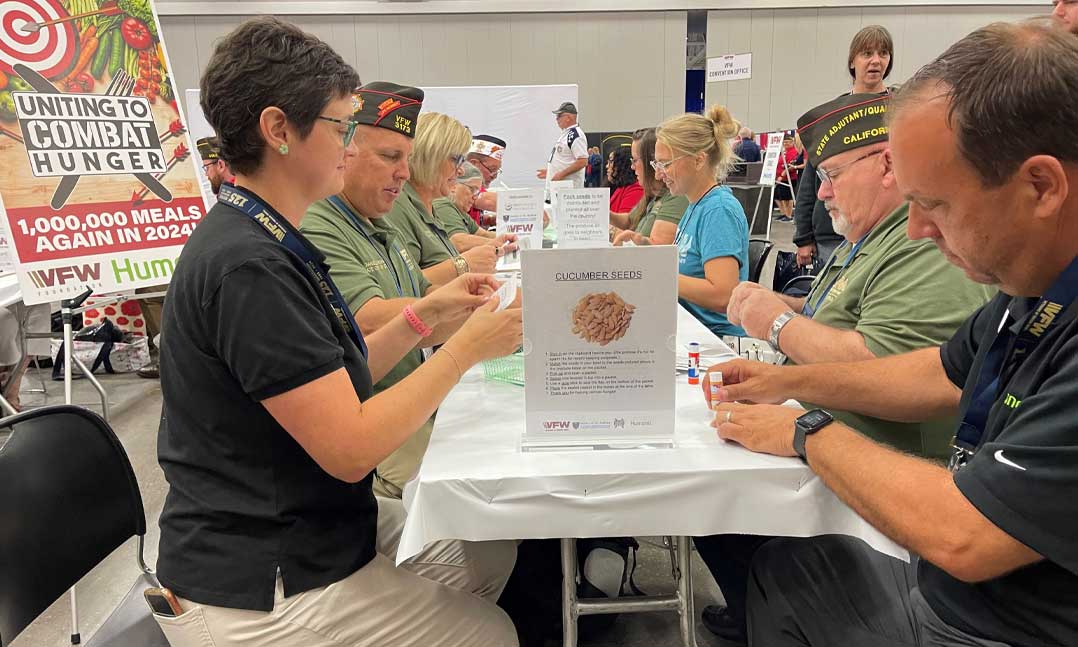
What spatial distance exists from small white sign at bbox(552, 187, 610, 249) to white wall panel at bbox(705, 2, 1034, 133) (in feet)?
25.7

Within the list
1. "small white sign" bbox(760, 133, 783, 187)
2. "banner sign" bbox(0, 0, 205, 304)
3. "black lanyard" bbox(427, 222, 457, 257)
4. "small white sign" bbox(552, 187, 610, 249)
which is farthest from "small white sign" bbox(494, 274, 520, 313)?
"small white sign" bbox(760, 133, 783, 187)

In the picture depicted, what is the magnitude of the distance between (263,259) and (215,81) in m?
0.35

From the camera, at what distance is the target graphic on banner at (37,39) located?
222 cm

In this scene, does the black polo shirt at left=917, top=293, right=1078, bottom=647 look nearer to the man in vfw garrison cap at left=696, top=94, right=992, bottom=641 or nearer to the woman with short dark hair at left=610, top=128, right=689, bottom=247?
the man in vfw garrison cap at left=696, top=94, right=992, bottom=641

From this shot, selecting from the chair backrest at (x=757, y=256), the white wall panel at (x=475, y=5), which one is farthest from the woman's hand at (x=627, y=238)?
the white wall panel at (x=475, y=5)

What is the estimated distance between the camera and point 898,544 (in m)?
1.07

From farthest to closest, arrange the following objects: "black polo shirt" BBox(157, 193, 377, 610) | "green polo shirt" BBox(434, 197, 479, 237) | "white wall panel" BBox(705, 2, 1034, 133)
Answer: "white wall panel" BBox(705, 2, 1034, 133), "green polo shirt" BBox(434, 197, 479, 237), "black polo shirt" BBox(157, 193, 377, 610)

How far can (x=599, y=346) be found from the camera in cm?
126

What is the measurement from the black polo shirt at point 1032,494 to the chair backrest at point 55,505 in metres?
1.51

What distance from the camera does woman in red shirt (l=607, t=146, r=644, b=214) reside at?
5.81 m

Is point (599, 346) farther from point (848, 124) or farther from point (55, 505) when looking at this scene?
point (55, 505)

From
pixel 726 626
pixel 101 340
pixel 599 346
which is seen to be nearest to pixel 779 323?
pixel 599 346

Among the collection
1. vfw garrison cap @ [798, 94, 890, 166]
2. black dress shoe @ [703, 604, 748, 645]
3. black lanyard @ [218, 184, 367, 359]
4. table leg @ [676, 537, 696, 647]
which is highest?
vfw garrison cap @ [798, 94, 890, 166]

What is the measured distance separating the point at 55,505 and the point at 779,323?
1.57 m
